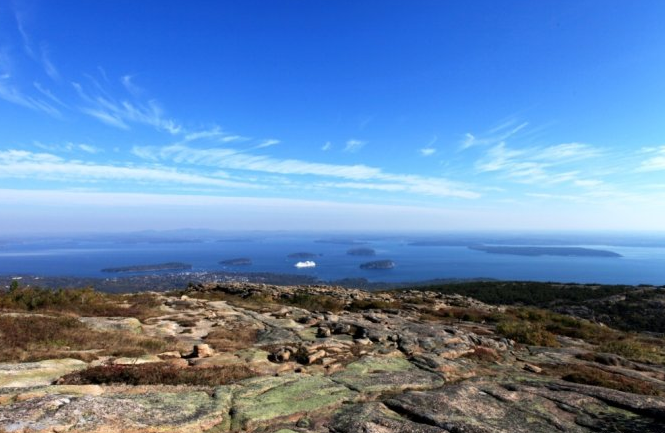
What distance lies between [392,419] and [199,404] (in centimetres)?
429

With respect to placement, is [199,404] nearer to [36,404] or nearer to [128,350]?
[36,404]

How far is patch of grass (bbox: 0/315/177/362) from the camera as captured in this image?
11.5m

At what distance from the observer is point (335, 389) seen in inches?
395

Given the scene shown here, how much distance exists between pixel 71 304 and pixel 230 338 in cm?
1105

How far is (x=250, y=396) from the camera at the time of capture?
909 centimetres

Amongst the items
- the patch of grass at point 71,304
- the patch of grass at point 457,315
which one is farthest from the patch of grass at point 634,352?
the patch of grass at point 71,304

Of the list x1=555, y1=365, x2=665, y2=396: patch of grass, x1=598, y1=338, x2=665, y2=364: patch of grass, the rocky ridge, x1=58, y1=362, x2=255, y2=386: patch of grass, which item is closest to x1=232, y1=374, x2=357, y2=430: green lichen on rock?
the rocky ridge

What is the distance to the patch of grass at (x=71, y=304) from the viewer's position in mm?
18938

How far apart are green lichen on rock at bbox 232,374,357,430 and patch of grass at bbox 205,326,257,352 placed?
4.36 m

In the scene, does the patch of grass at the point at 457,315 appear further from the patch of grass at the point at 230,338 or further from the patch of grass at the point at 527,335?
the patch of grass at the point at 230,338

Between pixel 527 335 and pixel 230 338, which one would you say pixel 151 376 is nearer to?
pixel 230 338

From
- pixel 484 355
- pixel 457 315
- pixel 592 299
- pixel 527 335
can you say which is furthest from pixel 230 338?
pixel 592 299

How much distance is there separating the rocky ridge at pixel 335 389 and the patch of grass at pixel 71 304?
200cm

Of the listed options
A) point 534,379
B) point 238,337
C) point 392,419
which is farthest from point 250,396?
point 534,379
